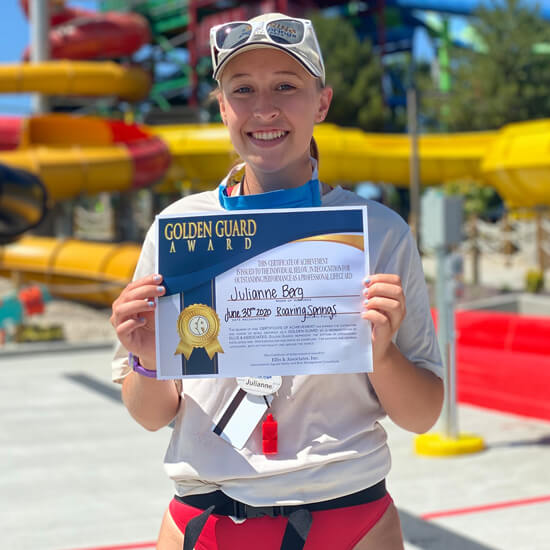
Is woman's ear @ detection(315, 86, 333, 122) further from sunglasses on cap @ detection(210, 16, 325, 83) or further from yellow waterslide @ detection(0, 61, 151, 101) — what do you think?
yellow waterslide @ detection(0, 61, 151, 101)

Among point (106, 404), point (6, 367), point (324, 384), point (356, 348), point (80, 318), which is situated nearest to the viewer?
point (356, 348)

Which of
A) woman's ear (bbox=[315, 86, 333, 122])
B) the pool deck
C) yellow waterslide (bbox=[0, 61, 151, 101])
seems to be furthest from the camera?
yellow waterslide (bbox=[0, 61, 151, 101])

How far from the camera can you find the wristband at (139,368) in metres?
1.88

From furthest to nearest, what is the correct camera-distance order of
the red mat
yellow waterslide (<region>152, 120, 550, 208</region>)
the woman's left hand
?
yellow waterslide (<region>152, 120, 550, 208</region>)
the red mat
the woman's left hand

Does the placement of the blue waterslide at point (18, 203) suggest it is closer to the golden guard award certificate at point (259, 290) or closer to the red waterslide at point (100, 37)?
the golden guard award certificate at point (259, 290)

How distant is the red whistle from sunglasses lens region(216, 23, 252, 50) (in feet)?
2.75

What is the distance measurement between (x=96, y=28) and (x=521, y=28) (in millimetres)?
23796

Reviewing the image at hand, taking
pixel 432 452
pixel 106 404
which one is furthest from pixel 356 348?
pixel 106 404

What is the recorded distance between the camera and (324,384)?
1879 mm

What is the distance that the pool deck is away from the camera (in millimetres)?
5297

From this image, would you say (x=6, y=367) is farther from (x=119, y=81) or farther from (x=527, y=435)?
(x=119, y=81)

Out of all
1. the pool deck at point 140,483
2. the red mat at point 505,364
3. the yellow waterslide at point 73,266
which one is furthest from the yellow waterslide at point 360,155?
the pool deck at point 140,483

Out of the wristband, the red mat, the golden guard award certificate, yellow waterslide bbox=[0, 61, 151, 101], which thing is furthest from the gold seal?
yellow waterslide bbox=[0, 61, 151, 101]

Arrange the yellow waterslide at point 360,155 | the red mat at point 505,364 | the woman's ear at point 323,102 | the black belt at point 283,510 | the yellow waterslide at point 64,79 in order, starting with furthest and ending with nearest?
the yellow waterslide at point 360,155 → the yellow waterslide at point 64,79 → the red mat at point 505,364 → the woman's ear at point 323,102 → the black belt at point 283,510
